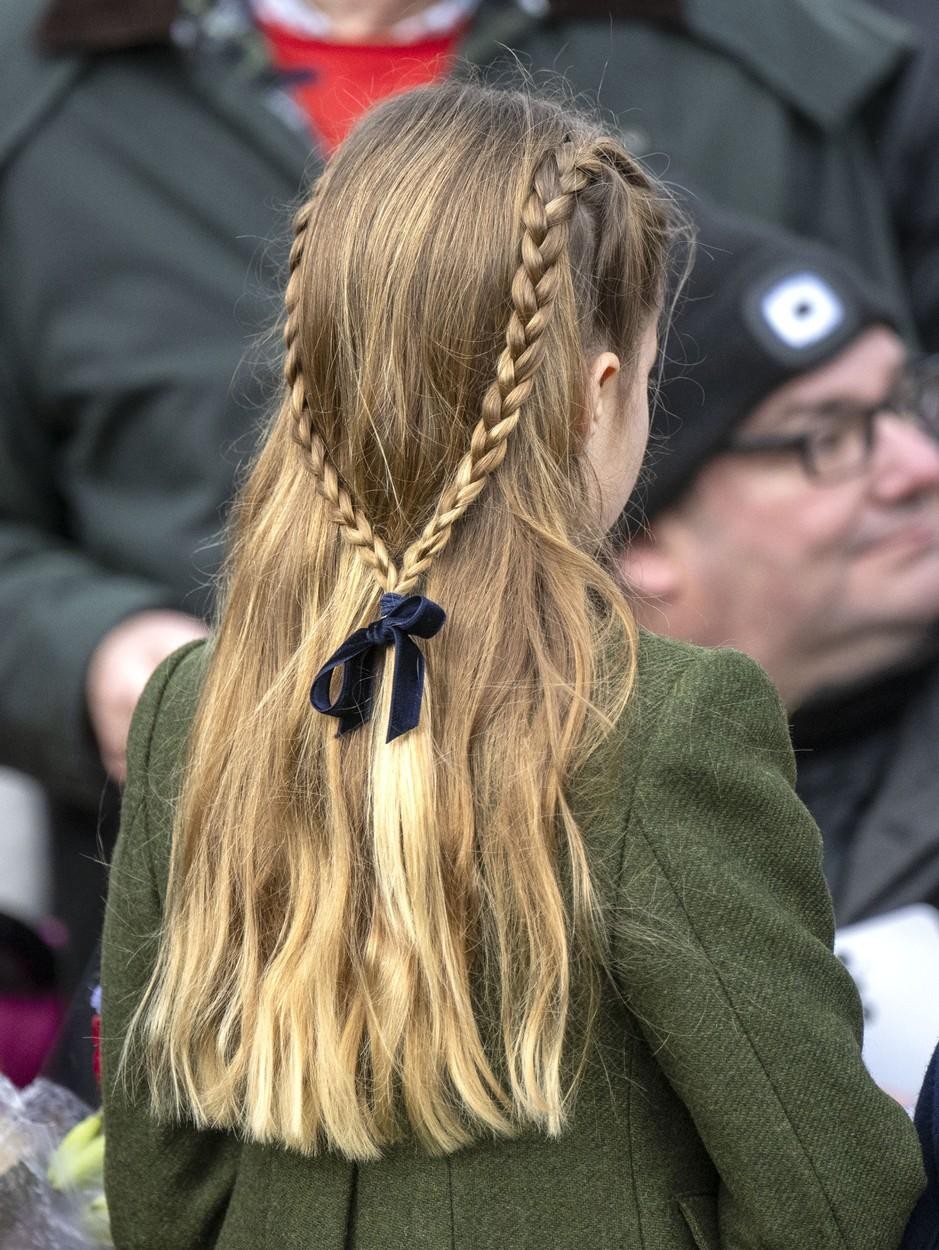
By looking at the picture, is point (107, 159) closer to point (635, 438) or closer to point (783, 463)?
point (783, 463)

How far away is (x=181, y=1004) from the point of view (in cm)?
123

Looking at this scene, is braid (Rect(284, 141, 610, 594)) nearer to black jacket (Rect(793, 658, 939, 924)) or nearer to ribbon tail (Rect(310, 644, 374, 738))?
ribbon tail (Rect(310, 644, 374, 738))

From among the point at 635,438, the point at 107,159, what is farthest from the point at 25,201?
the point at 635,438

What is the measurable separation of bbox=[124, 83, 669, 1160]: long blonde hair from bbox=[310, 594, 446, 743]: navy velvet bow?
35 millimetres

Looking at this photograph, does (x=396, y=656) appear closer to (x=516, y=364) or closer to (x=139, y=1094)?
(x=516, y=364)

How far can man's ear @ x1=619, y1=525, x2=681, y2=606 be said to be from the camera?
2.25m

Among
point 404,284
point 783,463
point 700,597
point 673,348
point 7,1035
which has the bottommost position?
point 7,1035

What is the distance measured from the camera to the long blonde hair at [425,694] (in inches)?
44.9

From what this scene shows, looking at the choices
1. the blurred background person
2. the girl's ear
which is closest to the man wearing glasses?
the blurred background person

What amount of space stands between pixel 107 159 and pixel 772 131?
978 millimetres

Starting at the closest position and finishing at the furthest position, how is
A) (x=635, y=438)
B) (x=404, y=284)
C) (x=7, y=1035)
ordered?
(x=404, y=284), (x=635, y=438), (x=7, y=1035)

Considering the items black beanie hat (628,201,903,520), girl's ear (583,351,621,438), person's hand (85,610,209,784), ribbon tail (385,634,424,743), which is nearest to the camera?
ribbon tail (385,634,424,743)

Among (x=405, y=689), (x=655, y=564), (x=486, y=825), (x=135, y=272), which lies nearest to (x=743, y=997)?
(x=486, y=825)

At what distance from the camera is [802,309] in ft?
7.16
